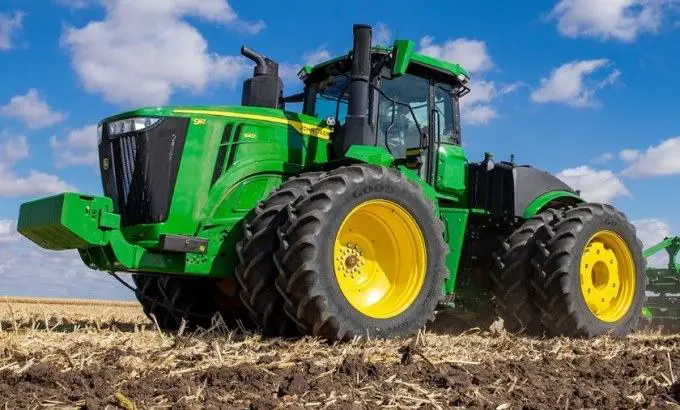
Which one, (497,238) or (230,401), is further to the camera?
(497,238)

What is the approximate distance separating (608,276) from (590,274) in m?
0.42

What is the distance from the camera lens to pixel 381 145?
7.44 meters

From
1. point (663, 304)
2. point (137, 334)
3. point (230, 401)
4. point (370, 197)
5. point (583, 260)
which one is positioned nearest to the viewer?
point (230, 401)

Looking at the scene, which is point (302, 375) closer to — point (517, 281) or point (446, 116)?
point (517, 281)

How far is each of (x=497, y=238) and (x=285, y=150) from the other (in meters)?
2.77

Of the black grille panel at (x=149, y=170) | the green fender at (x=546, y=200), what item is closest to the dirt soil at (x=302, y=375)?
the black grille panel at (x=149, y=170)

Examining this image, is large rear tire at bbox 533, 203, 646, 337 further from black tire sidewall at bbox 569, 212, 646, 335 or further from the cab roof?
the cab roof

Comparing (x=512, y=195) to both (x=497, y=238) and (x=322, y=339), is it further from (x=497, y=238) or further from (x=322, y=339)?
(x=322, y=339)

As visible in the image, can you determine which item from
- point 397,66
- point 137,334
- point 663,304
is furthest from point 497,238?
point 663,304

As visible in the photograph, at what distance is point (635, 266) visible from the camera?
859 centimetres

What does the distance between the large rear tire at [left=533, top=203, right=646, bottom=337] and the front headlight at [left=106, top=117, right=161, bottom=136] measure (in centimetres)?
392

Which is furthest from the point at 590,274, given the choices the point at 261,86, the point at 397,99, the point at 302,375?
the point at 302,375

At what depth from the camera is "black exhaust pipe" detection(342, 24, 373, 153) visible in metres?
6.83

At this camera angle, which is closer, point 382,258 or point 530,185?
point 382,258
